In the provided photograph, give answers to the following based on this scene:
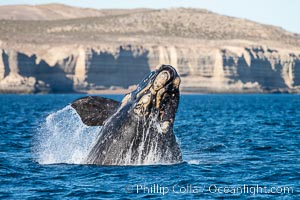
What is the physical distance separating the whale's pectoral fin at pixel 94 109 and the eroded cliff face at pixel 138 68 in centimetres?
8869

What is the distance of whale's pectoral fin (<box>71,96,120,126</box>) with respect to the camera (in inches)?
527

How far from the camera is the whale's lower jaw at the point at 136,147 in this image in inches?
518

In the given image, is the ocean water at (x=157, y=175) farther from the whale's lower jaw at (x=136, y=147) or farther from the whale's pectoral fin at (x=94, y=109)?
the whale's pectoral fin at (x=94, y=109)

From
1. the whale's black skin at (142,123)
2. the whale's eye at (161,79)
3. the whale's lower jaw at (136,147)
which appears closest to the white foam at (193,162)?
the whale's lower jaw at (136,147)

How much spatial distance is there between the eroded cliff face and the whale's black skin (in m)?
88.8

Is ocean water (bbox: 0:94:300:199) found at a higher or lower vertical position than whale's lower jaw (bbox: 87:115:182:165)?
lower

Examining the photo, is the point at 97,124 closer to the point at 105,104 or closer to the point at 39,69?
the point at 105,104

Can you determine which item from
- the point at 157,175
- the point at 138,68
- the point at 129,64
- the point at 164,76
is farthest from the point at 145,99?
the point at 138,68

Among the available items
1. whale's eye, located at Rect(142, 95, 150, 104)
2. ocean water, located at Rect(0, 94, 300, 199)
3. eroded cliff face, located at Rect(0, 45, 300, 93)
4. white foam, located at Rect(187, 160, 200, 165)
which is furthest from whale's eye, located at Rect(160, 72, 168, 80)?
eroded cliff face, located at Rect(0, 45, 300, 93)

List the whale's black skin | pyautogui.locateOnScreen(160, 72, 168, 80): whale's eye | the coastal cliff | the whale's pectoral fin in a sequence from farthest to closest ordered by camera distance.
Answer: the coastal cliff
the whale's pectoral fin
the whale's black skin
pyautogui.locateOnScreen(160, 72, 168, 80): whale's eye

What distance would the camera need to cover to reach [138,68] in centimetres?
11006

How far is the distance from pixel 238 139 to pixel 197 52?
9113cm

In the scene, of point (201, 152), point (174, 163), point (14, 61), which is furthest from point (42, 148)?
point (14, 61)

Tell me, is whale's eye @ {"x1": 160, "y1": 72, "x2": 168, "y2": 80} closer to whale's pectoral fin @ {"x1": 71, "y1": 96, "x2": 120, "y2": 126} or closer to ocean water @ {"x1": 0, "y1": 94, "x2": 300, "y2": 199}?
whale's pectoral fin @ {"x1": 71, "y1": 96, "x2": 120, "y2": 126}
